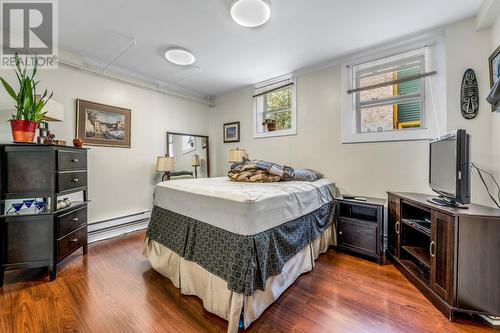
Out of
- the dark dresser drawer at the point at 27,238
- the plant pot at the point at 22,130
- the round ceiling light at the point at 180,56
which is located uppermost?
the round ceiling light at the point at 180,56

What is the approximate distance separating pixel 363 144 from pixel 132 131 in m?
3.49

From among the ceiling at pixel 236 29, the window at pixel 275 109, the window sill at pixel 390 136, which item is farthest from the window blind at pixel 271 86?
the window sill at pixel 390 136

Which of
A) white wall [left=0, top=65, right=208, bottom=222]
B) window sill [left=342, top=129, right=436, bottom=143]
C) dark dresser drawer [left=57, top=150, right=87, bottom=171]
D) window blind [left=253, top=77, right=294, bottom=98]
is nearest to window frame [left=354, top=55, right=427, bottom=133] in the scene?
window sill [left=342, top=129, right=436, bottom=143]

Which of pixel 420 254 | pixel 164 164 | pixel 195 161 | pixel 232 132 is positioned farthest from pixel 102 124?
pixel 420 254

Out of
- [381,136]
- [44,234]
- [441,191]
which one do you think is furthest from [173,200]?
[381,136]

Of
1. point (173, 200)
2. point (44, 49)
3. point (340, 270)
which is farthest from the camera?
point (44, 49)

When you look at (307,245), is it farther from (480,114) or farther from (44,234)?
(44,234)

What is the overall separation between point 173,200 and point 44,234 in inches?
49.0

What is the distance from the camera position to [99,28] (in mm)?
2205

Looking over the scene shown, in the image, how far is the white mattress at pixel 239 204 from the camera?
131cm

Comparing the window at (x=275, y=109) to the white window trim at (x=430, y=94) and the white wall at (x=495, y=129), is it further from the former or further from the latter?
the white wall at (x=495, y=129)

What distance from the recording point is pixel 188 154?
404 centimetres

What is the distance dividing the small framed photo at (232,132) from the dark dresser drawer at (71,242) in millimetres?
2712

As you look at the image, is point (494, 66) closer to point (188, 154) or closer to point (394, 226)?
point (394, 226)
